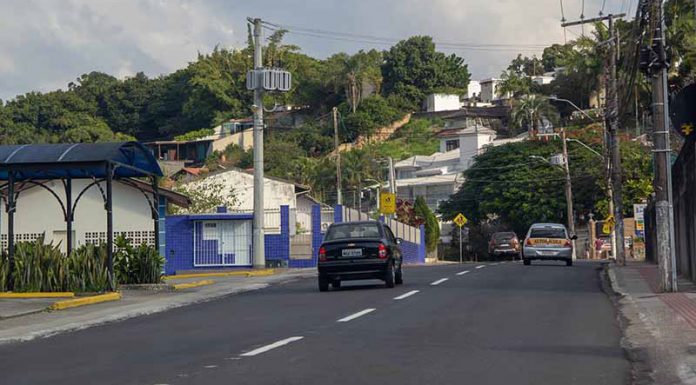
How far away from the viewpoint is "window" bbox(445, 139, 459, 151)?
104 meters

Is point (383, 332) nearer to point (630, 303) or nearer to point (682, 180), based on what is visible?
point (630, 303)

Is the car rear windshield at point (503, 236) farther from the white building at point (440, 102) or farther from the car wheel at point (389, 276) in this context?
the white building at point (440, 102)

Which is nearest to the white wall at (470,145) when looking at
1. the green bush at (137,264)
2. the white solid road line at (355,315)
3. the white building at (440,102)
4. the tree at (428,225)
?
the white building at (440,102)

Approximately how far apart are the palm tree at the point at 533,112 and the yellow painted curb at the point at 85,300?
7163 centimetres

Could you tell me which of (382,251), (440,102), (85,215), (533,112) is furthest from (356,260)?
(440,102)

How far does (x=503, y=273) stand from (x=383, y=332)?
59.4 feet

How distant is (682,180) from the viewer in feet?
92.7

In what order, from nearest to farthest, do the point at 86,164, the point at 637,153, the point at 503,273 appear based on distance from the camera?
the point at 86,164 < the point at 503,273 < the point at 637,153

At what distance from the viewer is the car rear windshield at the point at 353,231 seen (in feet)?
83.1

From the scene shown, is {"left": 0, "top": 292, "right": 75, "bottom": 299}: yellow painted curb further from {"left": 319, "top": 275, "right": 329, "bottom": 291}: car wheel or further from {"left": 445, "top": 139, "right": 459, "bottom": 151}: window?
{"left": 445, "top": 139, "right": 459, "bottom": 151}: window

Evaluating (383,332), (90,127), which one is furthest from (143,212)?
(90,127)

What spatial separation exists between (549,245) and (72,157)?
70.6 feet

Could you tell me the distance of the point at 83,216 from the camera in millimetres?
44000

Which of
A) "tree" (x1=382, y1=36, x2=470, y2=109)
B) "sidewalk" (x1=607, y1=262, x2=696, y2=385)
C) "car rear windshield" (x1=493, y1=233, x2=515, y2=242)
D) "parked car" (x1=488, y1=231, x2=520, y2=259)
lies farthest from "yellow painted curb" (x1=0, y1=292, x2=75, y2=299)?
"tree" (x1=382, y1=36, x2=470, y2=109)
